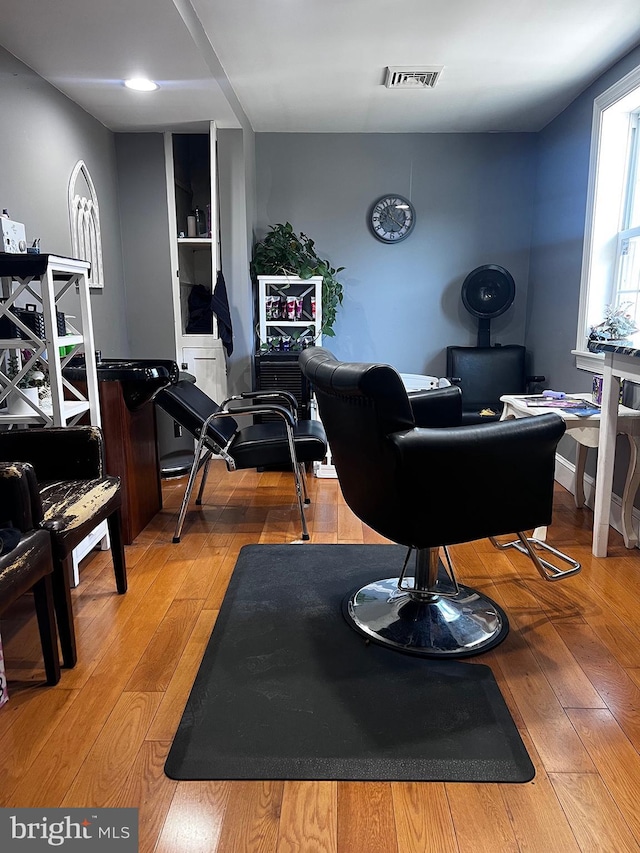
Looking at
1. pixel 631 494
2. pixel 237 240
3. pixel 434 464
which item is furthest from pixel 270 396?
pixel 631 494

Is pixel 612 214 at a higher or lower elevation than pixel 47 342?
higher

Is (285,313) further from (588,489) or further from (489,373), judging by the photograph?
(588,489)

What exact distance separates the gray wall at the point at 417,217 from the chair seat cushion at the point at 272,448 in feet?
6.33

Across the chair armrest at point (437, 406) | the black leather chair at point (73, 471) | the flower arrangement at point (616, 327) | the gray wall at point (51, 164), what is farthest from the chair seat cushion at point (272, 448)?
the flower arrangement at point (616, 327)

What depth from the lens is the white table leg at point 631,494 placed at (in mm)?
2701

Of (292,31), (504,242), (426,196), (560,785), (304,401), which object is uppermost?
(292,31)

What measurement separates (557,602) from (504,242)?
3.19m

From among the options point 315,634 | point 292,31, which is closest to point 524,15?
point 292,31

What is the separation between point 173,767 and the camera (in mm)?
1471

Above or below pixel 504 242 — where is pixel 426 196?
above

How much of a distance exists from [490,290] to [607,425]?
2.17m

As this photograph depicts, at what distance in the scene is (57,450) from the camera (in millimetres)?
2207

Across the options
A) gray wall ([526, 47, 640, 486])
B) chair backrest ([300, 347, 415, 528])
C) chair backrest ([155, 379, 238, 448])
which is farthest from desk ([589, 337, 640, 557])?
chair backrest ([155, 379, 238, 448])

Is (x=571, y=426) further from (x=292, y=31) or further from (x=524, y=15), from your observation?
(x=292, y=31)
